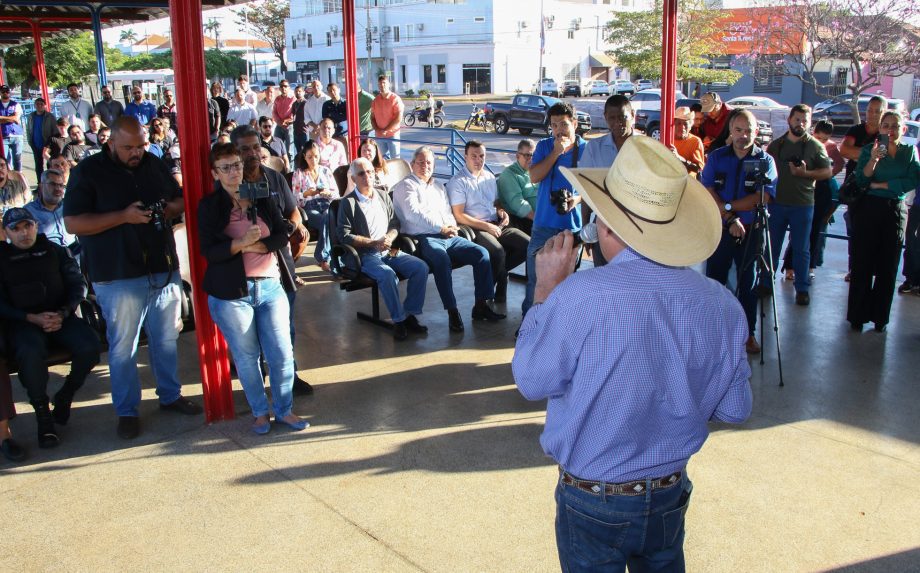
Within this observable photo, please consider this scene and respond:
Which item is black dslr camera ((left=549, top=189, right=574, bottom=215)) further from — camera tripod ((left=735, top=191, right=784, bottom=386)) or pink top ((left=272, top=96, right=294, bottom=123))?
pink top ((left=272, top=96, right=294, bottom=123))

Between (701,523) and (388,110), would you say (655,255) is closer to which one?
(701,523)

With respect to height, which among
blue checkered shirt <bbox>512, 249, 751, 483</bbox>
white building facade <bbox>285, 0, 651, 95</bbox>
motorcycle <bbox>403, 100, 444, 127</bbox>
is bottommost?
blue checkered shirt <bbox>512, 249, 751, 483</bbox>

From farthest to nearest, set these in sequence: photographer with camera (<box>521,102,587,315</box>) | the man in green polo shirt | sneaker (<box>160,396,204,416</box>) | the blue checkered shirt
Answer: the man in green polo shirt
photographer with camera (<box>521,102,587,315</box>)
sneaker (<box>160,396,204,416</box>)
the blue checkered shirt

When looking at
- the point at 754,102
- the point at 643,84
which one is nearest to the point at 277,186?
the point at 754,102

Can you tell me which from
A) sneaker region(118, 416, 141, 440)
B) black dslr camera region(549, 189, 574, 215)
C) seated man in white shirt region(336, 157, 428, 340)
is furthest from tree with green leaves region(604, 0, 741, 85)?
sneaker region(118, 416, 141, 440)

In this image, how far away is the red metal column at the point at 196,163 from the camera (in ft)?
13.0

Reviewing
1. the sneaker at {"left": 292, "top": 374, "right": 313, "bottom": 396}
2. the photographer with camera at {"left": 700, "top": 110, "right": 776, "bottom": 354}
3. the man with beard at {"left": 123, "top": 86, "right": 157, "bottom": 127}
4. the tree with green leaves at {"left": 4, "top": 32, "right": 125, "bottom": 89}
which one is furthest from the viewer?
the tree with green leaves at {"left": 4, "top": 32, "right": 125, "bottom": 89}

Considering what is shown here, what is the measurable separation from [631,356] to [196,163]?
119 inches

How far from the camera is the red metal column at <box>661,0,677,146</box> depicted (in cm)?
576

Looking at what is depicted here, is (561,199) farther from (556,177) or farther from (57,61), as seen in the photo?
(57,61)

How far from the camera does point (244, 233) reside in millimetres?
4016

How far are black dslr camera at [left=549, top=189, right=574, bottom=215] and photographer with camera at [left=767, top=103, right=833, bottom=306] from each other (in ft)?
6.85

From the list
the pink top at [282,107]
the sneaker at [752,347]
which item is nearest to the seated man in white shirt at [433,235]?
the sneaker at [752,347]

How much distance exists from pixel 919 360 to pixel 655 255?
4.36m
